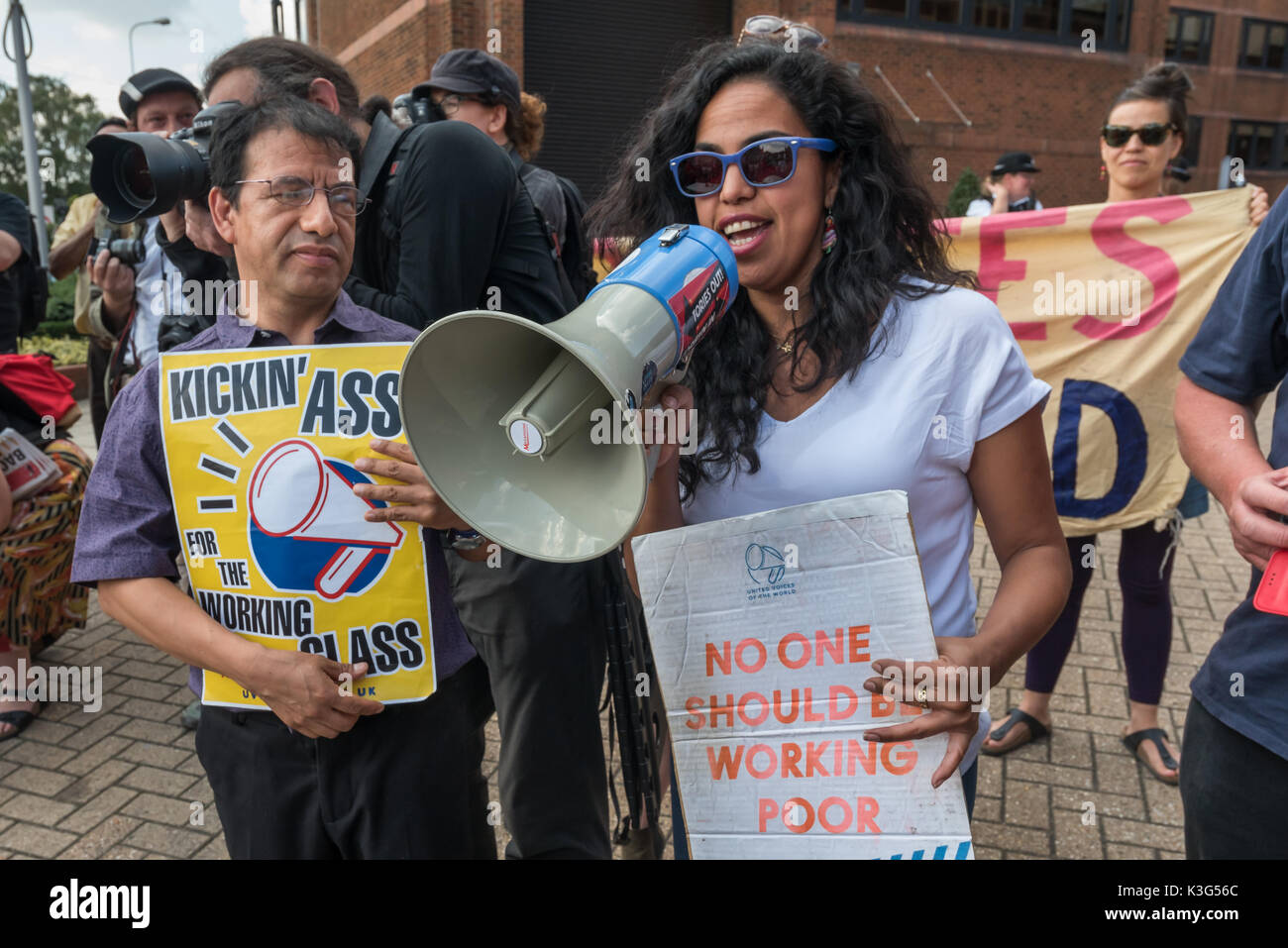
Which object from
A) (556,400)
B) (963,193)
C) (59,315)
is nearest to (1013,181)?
(556,400)

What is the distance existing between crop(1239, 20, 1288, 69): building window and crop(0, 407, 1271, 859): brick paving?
32241 mm

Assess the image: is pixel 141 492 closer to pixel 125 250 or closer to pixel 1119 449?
pixel 125 250

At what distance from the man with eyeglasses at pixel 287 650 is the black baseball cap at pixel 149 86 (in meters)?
2.16

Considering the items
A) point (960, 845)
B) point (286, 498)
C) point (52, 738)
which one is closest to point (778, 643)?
point (960, 845)

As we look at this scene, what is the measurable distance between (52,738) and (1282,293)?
430 cm

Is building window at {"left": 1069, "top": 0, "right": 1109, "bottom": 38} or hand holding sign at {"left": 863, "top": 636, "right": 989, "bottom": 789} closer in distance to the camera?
hand holding sign at {"left": 863, "top": 636, "right": 989, "bottom": 789}

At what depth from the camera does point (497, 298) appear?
7.28 feet

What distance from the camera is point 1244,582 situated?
5.41 meters

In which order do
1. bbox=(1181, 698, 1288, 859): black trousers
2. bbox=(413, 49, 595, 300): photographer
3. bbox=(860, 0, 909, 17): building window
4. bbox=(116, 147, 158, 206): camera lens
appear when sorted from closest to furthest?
1. bbox=(1181, 698, 1288, 859): black trousers
2. bbox=(116, 147, 158, 206): camera lens
3. bbox=(413, 49, 595, 300): photographer
4. bbox=(860, 0, 909, 17): building window

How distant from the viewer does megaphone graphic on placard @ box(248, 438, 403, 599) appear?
1.59 m

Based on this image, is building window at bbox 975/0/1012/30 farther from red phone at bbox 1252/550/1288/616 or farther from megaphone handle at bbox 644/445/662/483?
megaphone handle at bbox 644/445/662/483

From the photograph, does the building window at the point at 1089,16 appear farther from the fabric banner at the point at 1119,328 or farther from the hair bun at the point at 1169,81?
the hair bun at the point at 1169,81

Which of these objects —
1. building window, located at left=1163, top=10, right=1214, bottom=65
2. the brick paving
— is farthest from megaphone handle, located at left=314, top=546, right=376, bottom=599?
building window, located at left=1163, top=10, right=1214, bottom=65

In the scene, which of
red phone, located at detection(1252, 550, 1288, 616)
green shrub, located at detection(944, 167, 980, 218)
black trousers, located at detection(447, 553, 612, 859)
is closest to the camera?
red phone, located at detection(1252, 550, 1288, 616)
